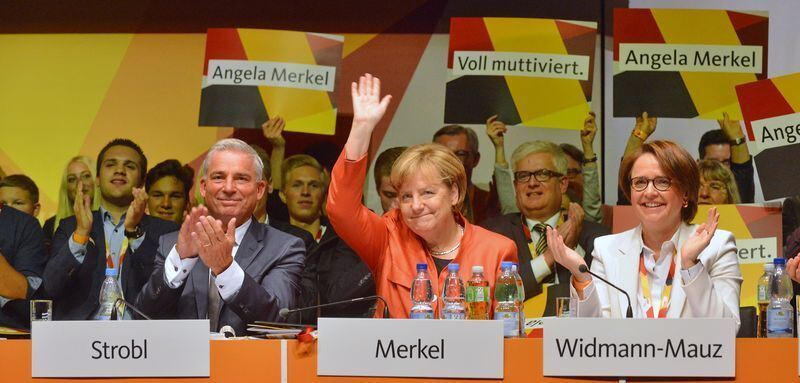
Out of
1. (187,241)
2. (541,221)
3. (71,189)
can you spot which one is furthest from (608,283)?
(71,189)

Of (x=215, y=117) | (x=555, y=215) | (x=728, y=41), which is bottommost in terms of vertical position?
(x=555, y=215)

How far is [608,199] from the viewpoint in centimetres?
567

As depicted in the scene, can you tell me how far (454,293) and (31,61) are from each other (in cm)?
361

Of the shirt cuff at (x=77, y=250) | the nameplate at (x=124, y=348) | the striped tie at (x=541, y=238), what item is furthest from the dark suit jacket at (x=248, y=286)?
the striped tie at (x=541, y=238)

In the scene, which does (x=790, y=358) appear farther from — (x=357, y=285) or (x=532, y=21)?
(x=532, y=21)

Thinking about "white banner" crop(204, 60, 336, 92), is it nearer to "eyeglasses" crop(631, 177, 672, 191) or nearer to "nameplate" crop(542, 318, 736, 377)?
"eyeglasses" crop(631, 177, 672, 191)

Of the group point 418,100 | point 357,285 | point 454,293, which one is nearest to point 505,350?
point 454,293

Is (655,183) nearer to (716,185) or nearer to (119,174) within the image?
(716,185)

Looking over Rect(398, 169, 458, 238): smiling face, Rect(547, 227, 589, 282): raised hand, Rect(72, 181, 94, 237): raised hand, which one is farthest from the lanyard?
Rect(72, 181, 94, 237): raised hand

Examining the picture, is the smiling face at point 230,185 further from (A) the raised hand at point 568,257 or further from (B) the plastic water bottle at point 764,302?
(B) the plastic water bottle at point 764,302

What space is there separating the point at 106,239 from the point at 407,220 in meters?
2.29

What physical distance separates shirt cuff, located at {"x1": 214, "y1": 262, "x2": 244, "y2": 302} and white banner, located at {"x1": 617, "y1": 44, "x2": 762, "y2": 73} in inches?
99.1

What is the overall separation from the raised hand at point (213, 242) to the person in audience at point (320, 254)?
4.43ft

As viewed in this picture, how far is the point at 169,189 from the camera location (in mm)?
5680
